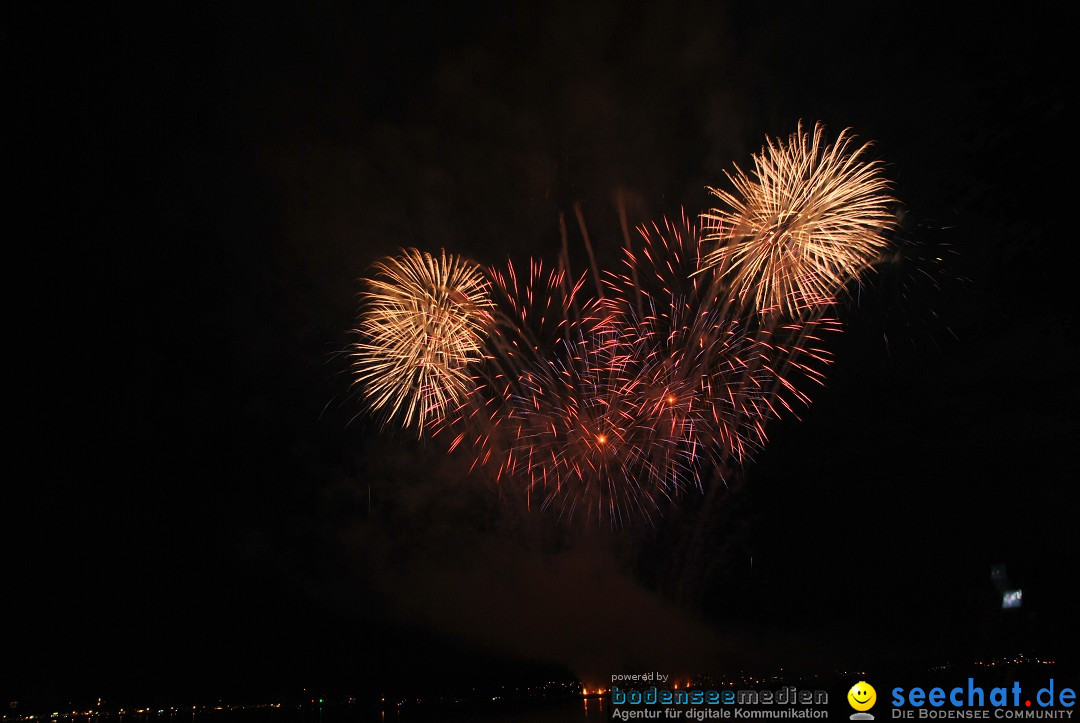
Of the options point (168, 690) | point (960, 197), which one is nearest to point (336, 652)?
point (168, 690)

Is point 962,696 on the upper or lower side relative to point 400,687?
upper

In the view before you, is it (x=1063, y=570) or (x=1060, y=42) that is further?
(x=1063, y=570)

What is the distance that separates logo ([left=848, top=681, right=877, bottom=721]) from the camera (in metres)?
17.4

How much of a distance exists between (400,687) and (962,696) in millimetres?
145687

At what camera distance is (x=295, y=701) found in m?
142

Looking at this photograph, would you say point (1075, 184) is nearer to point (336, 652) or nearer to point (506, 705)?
point (506, 705)

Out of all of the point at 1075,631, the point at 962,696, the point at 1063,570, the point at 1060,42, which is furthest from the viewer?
the point at 1063,570

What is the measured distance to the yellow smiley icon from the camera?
1745 cm

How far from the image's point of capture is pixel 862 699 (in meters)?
17.6

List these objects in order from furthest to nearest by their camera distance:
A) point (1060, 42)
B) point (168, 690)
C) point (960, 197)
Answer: point (168, 690) → point (960, 197) → point (1060, 42)

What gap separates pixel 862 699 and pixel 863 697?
0.06 metres

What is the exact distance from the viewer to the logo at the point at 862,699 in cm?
1741

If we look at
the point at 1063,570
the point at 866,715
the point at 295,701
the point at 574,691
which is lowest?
the point at 295,701

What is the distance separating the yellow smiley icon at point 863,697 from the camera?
687 inches
